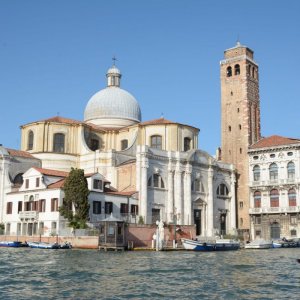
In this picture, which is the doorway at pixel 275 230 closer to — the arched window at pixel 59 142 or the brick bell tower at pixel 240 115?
the brick bell tower at pixel 240 115

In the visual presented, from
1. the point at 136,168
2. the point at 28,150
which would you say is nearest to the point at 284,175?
the point at 136,168

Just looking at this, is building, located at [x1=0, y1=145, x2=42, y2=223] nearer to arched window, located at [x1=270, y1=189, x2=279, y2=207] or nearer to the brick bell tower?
the brick bell tower

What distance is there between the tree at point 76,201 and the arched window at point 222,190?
2035 centimetres

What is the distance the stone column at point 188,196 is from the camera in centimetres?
5184

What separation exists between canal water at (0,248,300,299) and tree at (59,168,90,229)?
11930mm

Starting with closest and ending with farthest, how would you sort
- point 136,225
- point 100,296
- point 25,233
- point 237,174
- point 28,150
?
1. point 100,296
2. point 136,225
3. point 25,233
4. point 28,150
5. point 237,174

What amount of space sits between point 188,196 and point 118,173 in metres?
7.54

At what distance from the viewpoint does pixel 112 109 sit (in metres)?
60.3

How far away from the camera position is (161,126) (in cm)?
5541

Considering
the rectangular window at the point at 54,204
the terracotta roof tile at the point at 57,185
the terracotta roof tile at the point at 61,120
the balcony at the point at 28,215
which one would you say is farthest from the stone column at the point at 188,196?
the balcony at the point at 28,215

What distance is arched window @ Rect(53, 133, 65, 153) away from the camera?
2104 inches

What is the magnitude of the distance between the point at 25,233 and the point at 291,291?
102ft

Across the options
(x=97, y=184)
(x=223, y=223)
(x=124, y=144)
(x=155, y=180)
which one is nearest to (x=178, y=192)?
(x=155, y=180)

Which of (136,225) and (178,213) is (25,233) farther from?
(178,213)
